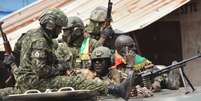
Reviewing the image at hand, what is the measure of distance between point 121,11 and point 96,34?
6.44 ft

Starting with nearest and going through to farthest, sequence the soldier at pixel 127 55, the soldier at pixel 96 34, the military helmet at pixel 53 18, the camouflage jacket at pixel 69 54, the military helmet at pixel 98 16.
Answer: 1. the military helmet at pixel 53 18
2. the soldier at pixel 127 55
3. the camouflage jacket at pixel 69 54
4. the soldier at pixel 96 34
5. the military helmet at pixel 98 16

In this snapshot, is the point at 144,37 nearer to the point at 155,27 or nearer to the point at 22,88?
the point at 155,27

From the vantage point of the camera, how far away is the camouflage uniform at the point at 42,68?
5.96 meters

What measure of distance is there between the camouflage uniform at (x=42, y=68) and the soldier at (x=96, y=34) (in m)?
1.82

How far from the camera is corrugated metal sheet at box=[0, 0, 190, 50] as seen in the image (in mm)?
9828

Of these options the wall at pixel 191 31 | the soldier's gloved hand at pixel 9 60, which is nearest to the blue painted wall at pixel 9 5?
the wall at pixel 191 31

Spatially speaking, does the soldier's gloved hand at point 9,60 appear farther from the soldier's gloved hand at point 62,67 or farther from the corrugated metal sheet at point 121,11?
the soldier's gloved hand at point 62,67

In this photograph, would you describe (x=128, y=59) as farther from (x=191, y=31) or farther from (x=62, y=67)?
(x=191, y=31)

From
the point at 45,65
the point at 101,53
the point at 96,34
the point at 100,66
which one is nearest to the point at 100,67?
the point at 100,66

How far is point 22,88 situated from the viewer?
6141 millimetres

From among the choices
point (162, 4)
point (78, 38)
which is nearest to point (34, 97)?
point (78, 38)

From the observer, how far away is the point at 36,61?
593 centimetres

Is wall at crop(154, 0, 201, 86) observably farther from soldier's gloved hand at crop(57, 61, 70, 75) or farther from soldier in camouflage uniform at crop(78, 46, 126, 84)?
soldier's gloved hand at crop(57, 61, 70, 75)

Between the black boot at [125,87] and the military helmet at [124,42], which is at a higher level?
the military helmet at [124,42]
